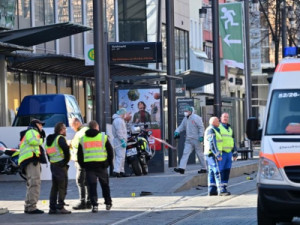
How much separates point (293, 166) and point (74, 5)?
3122cm

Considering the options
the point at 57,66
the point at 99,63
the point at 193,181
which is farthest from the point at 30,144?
the point at 57,66

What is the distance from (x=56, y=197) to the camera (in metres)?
17.8

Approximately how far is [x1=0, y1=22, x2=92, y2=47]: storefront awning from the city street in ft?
18.0

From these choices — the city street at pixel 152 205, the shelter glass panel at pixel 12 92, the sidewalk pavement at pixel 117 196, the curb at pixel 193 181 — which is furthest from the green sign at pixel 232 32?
the city street at pixel 152 205

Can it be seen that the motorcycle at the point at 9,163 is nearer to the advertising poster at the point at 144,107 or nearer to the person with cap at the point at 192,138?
the advertising poster at the point at 144,107

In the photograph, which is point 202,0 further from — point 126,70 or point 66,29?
point 66,29

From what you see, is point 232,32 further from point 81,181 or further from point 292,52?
point 292,52

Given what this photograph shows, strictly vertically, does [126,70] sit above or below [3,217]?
above

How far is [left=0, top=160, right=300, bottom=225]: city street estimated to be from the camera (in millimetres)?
16375

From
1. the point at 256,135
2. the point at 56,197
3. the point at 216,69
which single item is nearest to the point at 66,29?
the point at 216,69

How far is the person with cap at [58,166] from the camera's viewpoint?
1766 cm

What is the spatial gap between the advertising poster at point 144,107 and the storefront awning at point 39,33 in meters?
3.39

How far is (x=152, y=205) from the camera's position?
A: 62.0 ft

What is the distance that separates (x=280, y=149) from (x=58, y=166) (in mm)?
5673
